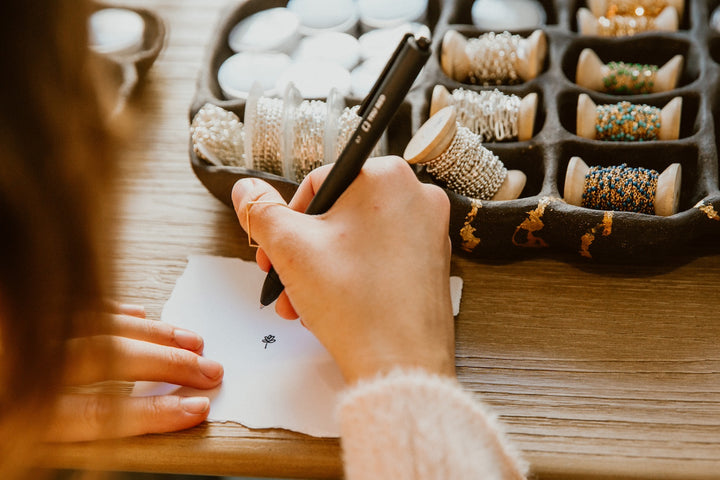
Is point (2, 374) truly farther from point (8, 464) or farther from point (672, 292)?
point (672, 292)

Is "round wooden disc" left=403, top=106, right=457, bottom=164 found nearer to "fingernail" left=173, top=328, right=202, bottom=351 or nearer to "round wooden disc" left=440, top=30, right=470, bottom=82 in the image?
"round wooden disc" left=440, top=30, right=470, bottom=82

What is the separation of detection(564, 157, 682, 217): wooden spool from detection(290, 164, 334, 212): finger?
0.88 feet

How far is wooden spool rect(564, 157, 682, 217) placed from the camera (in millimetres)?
682

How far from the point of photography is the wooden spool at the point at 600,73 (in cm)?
82

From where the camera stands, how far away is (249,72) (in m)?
0.86

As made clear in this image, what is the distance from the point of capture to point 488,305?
69 cm

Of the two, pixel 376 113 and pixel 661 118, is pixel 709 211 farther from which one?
pixel 376 113

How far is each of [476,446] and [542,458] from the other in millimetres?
93

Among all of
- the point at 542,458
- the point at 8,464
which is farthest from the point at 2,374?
the point at 542,458

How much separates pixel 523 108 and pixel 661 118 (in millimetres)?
158

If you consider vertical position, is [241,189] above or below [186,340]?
above

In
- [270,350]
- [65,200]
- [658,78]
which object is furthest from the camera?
[658,78]

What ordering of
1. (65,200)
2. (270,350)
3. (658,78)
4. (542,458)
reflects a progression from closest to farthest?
(65,200) < (542,458) < (270,350) < (658,78)

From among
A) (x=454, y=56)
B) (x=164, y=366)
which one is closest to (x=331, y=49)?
(x=454, y=56)
